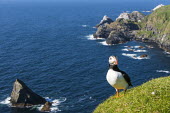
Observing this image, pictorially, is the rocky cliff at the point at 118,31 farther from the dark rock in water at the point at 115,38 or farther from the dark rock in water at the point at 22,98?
the dark rock in water at the point at 22,98

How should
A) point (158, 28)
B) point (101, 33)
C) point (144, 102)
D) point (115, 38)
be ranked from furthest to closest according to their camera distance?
point (101, 33) → point (158, 28) → point (115, 38) → point (144, 102)

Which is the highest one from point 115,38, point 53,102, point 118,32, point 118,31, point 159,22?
point 159,22

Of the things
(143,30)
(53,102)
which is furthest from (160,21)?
(53,102)

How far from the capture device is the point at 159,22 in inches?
6895

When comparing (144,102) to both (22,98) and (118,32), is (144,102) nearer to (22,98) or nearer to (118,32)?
(22,98)

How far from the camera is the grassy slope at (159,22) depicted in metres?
163

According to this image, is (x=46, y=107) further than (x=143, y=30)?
No

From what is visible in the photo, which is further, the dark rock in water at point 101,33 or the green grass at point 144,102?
the dark rock in water at point 101,33

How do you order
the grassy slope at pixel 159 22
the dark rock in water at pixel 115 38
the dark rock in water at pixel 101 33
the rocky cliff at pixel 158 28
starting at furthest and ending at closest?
the dark rock in water at pixel 101 33 < the grassy slope at pixel 159 22 < the dark rock in water at pixel 115 38 < the rocky cliff at pixel 158 28

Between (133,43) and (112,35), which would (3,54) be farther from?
(133,43)

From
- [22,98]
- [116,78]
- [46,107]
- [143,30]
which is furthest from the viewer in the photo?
[143,30]

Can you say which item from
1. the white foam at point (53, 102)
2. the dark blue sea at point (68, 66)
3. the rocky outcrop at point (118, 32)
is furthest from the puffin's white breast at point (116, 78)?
the rocky outcrop at point (118, 32)

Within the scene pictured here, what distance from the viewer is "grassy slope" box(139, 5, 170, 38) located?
163 m

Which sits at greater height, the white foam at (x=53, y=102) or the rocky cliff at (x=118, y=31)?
the rocky cliff at (x=118, y=31)
